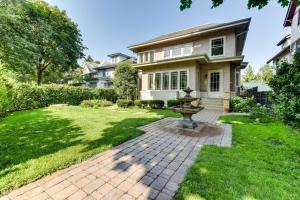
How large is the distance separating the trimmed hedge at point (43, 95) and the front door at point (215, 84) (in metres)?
12.3

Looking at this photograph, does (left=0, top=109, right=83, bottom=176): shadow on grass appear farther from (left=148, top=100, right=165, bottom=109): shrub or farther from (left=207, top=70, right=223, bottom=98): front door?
(left=207, top=70, right=223, bottom=98): front door

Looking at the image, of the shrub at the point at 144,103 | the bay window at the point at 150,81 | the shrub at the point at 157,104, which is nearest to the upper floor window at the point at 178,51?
Result: the bay window at the point at 150,81

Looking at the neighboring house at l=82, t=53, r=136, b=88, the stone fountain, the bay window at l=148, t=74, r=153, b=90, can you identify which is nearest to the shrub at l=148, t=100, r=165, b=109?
the bay window at l=148, t=74, r=153, b=90

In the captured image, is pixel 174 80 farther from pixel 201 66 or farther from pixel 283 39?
pixel 283 39

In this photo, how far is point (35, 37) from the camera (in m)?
18.7

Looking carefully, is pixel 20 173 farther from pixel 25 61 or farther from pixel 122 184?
pixel 25 61

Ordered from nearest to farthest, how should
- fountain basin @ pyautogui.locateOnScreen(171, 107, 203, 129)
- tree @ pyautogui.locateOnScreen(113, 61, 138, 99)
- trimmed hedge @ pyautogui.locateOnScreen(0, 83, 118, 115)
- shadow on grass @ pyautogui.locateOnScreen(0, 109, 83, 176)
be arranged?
1. shadow on grass @ pyautogui.locateOnScreen(0, 109, 83, 176)
2. fountain basin @ pyautogui.locateOnScreen(171, 107, 203, 129)
3. trimmed hedge @ pyautogui.locateOnScreen(0, 83, 118, 115)
4. tree @ pyautogui.locateOnScreen(113, 61, 138, 99)

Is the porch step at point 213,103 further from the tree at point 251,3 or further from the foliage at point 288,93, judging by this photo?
the tree at point 251,3

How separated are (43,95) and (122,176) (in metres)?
13.2

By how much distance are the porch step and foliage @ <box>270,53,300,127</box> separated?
5071 mm

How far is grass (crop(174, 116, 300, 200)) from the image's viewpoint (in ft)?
6.97

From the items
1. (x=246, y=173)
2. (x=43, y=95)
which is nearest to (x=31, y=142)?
(x=246, y=173)

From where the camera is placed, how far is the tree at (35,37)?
12594 millimetres

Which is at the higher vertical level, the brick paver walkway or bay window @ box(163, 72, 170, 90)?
bay window @ box(163, 72, 170, 90)
